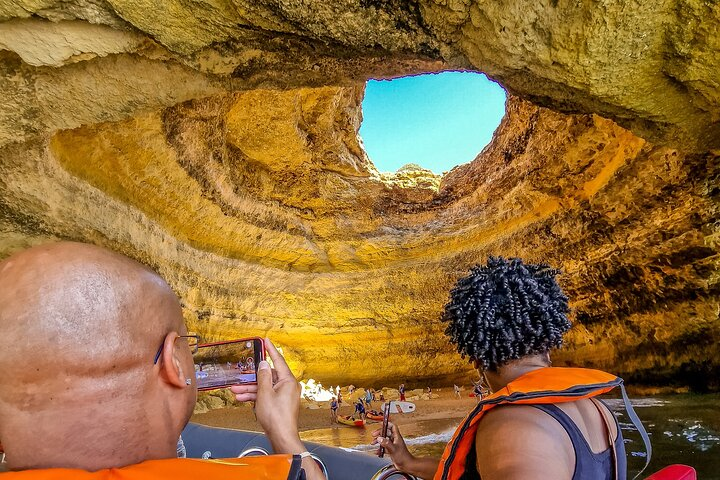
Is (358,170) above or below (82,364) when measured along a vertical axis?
above

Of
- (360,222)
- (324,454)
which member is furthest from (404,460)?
(360,222)

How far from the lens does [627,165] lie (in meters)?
6.70

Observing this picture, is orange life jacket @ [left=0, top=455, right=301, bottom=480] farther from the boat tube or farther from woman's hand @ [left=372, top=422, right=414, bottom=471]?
woman's hand @ [left=372, top=422, right=414, bottom=471]

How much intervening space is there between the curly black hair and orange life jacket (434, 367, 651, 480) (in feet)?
0.46

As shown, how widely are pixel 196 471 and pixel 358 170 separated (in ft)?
28.9

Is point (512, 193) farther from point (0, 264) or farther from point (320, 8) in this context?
point (0, 264)

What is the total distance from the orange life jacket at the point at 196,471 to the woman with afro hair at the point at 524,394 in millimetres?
684

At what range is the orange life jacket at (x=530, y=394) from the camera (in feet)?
4.28

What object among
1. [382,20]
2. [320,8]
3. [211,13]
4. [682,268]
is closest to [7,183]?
[211,13]

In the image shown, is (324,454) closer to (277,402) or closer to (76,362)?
(277,402)

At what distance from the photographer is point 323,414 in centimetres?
898

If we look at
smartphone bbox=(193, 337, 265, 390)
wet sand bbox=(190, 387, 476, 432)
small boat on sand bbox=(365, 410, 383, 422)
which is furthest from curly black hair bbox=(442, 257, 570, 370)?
small boat on sand bbox=(365, 410, 383, 422)

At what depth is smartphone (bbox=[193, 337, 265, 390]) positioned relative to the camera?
1.34 metres

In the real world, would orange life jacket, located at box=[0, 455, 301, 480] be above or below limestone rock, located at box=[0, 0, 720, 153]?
below
